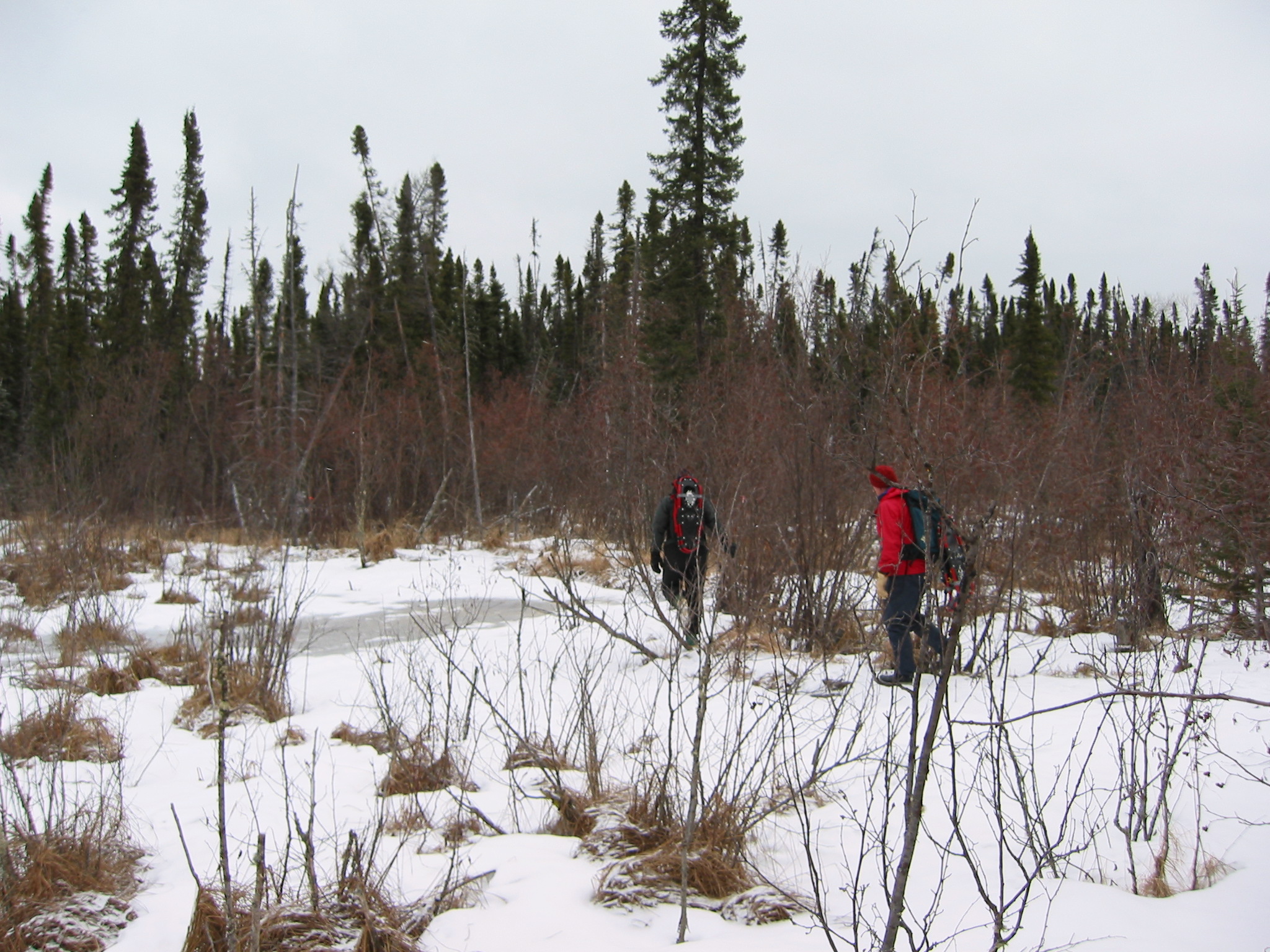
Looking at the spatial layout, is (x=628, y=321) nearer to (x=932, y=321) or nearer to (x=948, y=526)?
(x=932, y=321)

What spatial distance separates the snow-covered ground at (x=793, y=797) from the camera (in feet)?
9.14

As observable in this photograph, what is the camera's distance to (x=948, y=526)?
166 cm

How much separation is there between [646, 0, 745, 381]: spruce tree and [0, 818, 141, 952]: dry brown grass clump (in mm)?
18530

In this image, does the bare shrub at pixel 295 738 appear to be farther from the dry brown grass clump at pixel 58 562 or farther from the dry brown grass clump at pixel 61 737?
the dry brown grass clump at pixel 58 562

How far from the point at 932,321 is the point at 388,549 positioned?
1146 cm

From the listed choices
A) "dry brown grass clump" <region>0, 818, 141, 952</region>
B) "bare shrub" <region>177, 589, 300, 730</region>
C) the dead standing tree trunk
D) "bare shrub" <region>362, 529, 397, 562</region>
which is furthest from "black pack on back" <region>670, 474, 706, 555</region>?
"bare shrub" <region>362, 529, 397, 562</region>

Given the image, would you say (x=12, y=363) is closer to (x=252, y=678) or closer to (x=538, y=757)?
(x=252, y=678)

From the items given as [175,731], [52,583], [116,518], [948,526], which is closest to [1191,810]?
[948,526]

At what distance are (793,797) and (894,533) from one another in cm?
349

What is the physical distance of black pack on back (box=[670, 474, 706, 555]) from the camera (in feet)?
24.0

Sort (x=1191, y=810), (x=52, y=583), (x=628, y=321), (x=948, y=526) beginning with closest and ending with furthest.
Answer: (x=948, y=526) → (x=1191, y=810) → (x=52, y=583) → (x=628, y=321)

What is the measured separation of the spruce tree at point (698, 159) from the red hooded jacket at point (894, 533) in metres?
15.5

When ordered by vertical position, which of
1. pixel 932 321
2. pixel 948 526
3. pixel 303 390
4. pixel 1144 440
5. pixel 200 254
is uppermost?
pixel 200 254

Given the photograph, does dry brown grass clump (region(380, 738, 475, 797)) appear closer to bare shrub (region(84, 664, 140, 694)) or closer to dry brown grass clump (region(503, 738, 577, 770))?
dry brown grass clump (region(503, 738, 577, 770))
